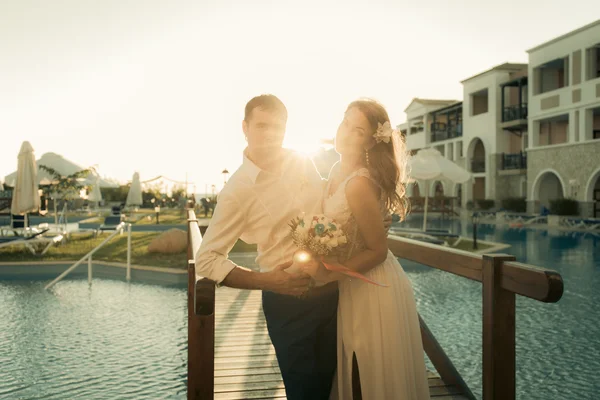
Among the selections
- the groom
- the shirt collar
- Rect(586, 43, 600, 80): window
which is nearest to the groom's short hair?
the groom

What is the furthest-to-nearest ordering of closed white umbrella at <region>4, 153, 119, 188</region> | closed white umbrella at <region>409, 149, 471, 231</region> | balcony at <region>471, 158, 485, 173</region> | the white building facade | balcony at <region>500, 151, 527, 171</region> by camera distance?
1. balcony at <region>471, 158, 485, 173</region>
2. balcony at <region>500, 151, 527, 171</region>
3. the white building facade
4. closed white umbrella at <region>4, 153, 119, 188</region>
5. closed white umbrella at <region>409, 149, 471, 231</region>

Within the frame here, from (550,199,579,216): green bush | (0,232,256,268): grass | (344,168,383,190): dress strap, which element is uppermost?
(344,168,383,190): dress strap

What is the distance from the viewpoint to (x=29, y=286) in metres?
11.3

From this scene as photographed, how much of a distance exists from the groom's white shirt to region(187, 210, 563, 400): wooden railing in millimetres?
127

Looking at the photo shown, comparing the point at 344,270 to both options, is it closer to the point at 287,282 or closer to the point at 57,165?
the point at 287,282

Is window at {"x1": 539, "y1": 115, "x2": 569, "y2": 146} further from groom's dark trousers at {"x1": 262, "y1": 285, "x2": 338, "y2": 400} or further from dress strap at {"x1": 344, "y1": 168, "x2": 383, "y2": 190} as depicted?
groom's dark trousers at {"x1": 262, "y1": 285, "x2": 338, "y2": 400}

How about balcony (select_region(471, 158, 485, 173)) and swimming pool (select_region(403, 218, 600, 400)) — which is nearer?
swimming pool (select_region(403, 218, 600, 400))

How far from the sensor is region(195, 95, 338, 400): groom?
7.41ft

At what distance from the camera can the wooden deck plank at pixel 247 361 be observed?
3.88 metres

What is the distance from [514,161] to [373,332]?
116 ft

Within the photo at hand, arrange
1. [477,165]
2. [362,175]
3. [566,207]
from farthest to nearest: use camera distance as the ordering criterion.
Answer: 1. [477,165]
2. [566,207]
3. [362,175]

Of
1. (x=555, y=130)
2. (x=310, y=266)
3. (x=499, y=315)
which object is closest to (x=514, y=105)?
(x=555, y=130)

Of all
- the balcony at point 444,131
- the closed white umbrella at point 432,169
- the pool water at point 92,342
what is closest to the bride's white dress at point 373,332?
the pool water at point 92,342

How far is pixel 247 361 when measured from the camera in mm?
4711
